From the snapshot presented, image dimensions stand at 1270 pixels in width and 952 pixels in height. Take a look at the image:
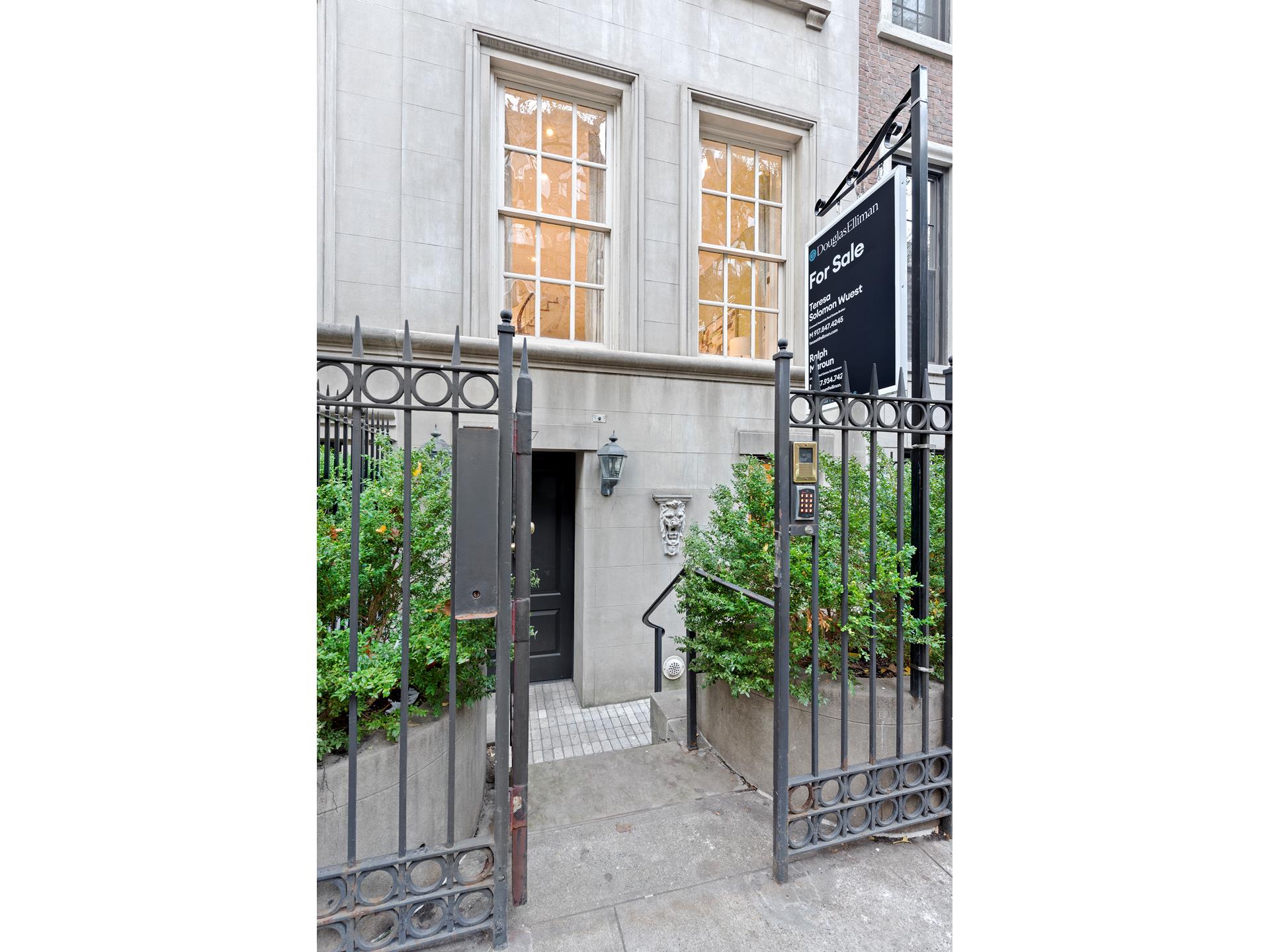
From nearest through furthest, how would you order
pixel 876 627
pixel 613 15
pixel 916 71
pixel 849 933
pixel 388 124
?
pixel 849 933, pixel 876 627, pixel 916 71, pixel 388 124, pixel 613 15

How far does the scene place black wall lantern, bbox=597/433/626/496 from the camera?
500 centimetres

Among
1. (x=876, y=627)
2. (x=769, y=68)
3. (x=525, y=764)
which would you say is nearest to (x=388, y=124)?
(x=769, y=68)

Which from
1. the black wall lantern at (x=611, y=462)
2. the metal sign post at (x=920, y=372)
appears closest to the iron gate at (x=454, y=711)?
the metal sign post at (x=920, y=372)

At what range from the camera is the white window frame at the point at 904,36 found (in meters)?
6.37

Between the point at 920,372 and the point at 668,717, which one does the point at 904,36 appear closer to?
the point at 920,372

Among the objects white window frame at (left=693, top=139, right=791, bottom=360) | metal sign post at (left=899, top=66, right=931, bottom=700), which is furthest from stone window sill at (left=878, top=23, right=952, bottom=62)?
metal sign post at (left=899, top=66, right=931, bottom=700)

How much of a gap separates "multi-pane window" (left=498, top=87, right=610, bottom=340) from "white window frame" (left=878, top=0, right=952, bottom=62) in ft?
13.2

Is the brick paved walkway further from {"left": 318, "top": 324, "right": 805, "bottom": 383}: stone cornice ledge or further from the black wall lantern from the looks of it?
{"left": 318, "top": 324, "right": 805, "bottom": 383}: stone cornice ledge

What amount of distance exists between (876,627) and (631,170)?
5124 mm

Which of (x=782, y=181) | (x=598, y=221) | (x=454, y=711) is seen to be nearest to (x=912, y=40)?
(x=782, y=181)

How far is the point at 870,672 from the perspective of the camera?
104 inches

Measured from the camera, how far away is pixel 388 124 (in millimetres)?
4734

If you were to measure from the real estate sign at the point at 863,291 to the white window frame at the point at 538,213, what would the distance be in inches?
98.4

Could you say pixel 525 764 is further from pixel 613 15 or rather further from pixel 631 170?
pixel 613 15
